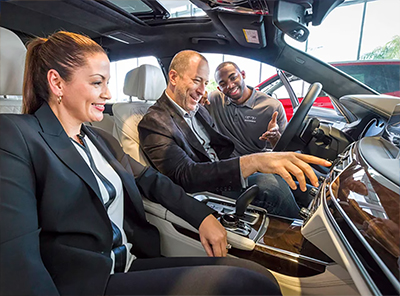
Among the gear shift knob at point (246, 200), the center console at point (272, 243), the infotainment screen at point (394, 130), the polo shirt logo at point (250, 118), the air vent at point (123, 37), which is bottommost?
the center console at point (272, 243)

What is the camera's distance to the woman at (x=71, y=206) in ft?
1.91

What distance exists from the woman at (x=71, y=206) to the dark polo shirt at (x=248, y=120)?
122cm

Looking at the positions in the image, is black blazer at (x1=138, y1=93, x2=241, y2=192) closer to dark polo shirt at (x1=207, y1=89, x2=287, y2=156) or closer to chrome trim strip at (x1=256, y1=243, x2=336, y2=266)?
chrome trim strip at (x1=256, y1=243, x2=336, y2=266)

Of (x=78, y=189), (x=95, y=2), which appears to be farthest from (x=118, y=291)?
(x=95, y=2)

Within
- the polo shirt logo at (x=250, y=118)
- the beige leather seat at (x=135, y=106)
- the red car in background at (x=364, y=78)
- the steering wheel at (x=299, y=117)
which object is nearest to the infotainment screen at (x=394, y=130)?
the steering wheel at (x=299, y=117)

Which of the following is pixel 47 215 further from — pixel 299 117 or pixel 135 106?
pixel 299 117

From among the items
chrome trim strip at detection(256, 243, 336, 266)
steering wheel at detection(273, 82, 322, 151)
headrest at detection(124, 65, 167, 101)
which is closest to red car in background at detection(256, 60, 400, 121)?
steering wheel at detection(273, 82, 322, 151)

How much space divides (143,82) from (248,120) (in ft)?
3.09

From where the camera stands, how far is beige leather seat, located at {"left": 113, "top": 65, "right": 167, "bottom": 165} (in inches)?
54.0

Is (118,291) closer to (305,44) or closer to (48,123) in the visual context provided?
(48,123)

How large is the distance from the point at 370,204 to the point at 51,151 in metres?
0.79

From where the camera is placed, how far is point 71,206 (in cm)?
68

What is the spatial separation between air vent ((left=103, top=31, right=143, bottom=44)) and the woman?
4.18 ft

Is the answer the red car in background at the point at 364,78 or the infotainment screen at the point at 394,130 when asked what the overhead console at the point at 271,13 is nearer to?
the red car in background at the point at 364,78
